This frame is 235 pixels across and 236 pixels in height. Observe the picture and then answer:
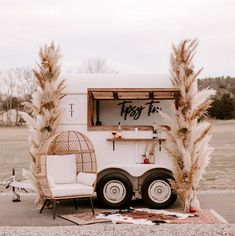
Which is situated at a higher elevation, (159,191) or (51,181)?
(51,181)

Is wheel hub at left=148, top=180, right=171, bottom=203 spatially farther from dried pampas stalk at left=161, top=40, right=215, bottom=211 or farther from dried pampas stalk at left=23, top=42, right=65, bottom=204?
dried pampas stalk at left=23, top=42, right=65, bottom=204

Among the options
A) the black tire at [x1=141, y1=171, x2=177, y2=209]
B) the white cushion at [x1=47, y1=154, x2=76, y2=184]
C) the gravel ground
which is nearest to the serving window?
the white cushion at [x1=47, y1=154, x2=76, y2=184]

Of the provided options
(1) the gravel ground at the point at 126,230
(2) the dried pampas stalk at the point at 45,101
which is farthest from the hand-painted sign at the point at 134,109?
(1) the gravel ground at the point at 126,230

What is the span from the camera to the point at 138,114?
12086 millimetres

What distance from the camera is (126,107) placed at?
12094mm

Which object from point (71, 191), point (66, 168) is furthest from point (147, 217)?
point (66, 168)

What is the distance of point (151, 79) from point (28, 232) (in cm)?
478

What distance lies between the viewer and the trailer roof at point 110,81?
38.3ft

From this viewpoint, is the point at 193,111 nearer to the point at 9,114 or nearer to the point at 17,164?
the point at 17,164

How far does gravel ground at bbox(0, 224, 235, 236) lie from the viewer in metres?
8.18

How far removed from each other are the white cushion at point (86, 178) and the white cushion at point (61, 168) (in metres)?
0.19

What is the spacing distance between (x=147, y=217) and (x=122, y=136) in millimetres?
2235

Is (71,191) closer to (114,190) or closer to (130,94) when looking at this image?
(114,190)

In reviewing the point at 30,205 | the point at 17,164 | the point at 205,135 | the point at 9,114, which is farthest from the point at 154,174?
the point at 9,114
